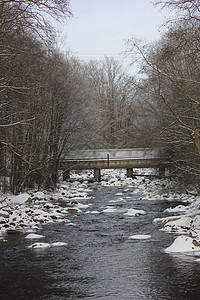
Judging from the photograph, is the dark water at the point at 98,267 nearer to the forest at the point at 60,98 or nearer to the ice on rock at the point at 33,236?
the ice on rock at the point at 33,236

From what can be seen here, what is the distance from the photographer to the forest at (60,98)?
9.36 m

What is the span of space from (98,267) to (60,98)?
15.1 meters

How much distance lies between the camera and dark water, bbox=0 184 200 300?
686 centimetres

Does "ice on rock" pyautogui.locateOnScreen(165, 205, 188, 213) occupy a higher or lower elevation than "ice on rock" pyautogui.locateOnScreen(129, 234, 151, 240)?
lower

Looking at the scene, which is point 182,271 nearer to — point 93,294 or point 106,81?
point 93,294

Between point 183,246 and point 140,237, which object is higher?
point 183,246

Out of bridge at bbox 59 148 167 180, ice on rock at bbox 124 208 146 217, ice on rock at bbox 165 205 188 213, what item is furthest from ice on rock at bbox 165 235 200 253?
bridge at bbox 59 148 167 180

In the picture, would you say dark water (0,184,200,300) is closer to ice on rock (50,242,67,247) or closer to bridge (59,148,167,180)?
ice on rock (50,242,67,247)

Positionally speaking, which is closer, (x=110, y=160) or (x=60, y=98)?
(x=60, y=98)

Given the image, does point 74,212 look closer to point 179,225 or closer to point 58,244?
point 179,225

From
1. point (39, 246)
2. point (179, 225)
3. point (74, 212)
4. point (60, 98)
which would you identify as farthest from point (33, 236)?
point (60, 98)

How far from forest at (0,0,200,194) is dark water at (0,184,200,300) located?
261 centimetres

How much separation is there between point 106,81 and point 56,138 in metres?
31.0

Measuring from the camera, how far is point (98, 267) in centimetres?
827
